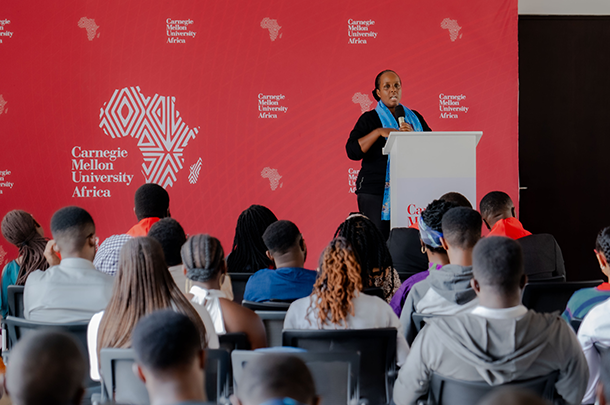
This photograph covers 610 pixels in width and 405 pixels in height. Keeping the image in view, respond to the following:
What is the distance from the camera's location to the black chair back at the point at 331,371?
5.40 ft

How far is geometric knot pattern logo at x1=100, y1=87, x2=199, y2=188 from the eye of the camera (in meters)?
5.81

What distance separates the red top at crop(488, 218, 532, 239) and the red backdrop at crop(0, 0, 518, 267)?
7.82 feet

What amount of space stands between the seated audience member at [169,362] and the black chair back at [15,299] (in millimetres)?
1729

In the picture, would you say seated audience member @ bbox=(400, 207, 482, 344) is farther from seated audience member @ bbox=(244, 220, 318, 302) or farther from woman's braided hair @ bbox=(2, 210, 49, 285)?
woman's braided hair @ bbox=(2, 210, 49, 285)

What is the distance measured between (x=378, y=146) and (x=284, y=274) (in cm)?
243

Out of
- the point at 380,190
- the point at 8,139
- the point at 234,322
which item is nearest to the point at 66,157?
the point at 8,139

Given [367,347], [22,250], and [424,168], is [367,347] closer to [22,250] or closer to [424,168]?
[424,168]

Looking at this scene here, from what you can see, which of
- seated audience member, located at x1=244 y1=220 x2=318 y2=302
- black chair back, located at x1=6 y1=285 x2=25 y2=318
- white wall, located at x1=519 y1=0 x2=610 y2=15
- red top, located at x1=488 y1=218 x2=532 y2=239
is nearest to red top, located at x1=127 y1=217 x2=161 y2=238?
black chair back, located at x1=6 y1=285 x2=25 y2=318

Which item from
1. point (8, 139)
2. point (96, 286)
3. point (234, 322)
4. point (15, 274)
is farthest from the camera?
point (8, 139)

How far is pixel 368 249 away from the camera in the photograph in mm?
2941

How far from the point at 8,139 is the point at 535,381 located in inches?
224

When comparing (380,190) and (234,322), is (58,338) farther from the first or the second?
(380,190)

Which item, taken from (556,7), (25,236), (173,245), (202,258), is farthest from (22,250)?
(556,7)

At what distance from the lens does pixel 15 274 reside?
331 cm
